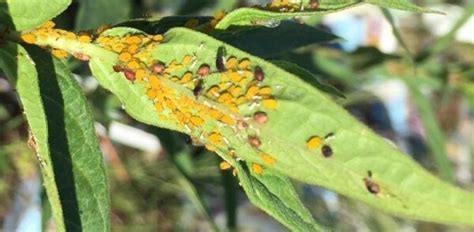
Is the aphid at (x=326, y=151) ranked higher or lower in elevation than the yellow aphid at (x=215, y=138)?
higher

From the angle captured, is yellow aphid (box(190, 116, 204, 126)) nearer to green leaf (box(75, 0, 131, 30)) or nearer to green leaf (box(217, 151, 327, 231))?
green leaf (box(217, 151, 327, 231))

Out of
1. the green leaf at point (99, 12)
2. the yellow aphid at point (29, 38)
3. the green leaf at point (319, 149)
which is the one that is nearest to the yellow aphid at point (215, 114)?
the green leaf at point (319, 149)

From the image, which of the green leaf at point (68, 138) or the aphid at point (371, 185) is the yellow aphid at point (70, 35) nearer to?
the green leaf at point (68, 138)

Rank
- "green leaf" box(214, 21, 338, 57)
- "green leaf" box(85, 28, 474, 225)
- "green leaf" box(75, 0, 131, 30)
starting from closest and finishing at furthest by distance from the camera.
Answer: "green leaf" box(85, 28, 474, 225) < "green leaf" box(214, 21, 338, 57) < "green leaf" box(75, 0, 131, 30)


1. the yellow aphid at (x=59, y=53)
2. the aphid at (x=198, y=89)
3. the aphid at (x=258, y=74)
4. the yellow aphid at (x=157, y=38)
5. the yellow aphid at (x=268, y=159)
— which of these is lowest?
the yellow aphid at (x=268, y=159)

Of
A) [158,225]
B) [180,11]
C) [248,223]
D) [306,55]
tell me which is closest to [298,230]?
[306,55]

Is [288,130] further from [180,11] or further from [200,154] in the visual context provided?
[200,154]

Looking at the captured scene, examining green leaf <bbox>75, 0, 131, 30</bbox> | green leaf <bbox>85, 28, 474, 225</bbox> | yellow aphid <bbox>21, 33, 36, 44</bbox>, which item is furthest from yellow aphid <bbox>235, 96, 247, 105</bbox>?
green leaf <bbox>75, 0, 131, 30</bbox>
